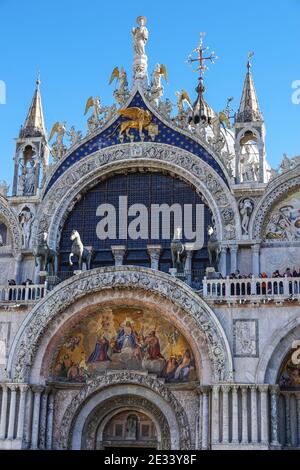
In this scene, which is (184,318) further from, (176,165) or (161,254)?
(176,165)

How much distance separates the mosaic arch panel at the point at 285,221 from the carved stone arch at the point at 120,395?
6.38 metres

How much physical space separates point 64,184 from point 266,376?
1011cm

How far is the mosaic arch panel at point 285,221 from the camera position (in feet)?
88.4

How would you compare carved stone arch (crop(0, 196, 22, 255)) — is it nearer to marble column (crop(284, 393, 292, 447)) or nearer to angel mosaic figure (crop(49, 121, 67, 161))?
angel mosaic figure (crop(49, 121, 67, 161))

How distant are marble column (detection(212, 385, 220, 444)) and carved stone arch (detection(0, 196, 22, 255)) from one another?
8.94 metres

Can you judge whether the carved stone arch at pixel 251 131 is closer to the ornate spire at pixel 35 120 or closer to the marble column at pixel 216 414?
the ornate spire at pixel 35 120

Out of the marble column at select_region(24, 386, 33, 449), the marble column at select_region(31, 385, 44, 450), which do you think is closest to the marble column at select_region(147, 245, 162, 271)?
the marble column at select_region(31, 385, 44, 450)

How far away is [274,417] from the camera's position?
23.3 meters

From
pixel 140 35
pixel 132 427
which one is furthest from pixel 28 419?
pixel 140 35

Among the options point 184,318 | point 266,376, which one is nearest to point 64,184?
point 184,318

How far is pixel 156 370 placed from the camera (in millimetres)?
25359

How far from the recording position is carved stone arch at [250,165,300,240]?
88.3 ft
